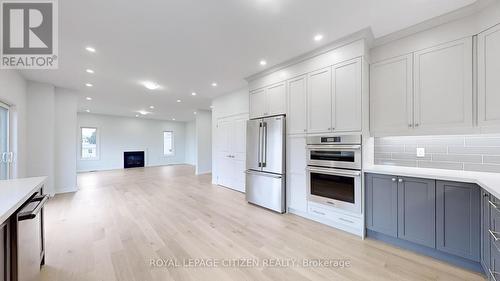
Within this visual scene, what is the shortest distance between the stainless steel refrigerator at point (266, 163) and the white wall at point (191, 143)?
330 inches

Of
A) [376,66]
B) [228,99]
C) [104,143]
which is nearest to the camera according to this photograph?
[376,66]

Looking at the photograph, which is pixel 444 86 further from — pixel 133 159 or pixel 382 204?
pixel 133 159

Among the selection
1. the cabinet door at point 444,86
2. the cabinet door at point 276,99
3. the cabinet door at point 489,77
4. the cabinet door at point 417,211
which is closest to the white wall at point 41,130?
the cabinet door at point 276,99

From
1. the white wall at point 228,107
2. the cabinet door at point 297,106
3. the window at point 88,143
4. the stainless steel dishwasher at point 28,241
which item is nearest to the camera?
the stainless steel dishwasher at point 28,241

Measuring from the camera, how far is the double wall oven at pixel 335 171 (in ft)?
8.80

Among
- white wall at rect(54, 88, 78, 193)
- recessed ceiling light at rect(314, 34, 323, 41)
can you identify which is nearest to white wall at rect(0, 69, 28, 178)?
white wall at rect(54, 88, 78, 193)

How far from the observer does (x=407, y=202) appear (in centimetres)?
231

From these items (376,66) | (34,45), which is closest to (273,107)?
(376,66)

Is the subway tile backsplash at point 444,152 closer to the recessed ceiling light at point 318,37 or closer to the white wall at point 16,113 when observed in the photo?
the recessed ceiling light at point 318,37

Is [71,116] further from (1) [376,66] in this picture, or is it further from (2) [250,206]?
(1) [376,66]

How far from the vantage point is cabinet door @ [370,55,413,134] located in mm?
2547

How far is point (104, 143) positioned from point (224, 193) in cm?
797

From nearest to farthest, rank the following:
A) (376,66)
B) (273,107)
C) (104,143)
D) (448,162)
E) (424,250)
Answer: (424,250)
(448,162)
(376,66)
(273,107)
(104,143)

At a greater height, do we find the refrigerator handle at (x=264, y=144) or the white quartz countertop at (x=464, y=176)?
the refrigerator handle at (x=264, y=144)
